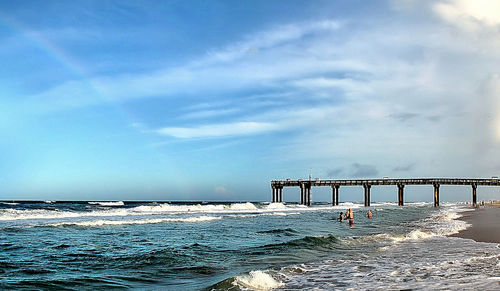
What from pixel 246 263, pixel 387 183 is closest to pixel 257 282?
pixel 246 263

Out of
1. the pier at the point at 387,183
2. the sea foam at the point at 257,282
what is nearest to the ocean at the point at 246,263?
the sea foam at the point at 257,282

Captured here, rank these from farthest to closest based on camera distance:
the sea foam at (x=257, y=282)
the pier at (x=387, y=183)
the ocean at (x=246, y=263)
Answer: the pier at (x=387, y=183) < the ocean at (x=246, y=263) < the sea foam at (x=257, y=282)

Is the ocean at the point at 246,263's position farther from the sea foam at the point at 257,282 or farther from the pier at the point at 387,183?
the pier at the point at 387,183

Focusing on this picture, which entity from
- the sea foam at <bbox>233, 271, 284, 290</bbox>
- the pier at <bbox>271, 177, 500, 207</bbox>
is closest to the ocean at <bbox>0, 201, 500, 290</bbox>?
the sea foam at <bbox>233, 271, 284, 290</bbox>

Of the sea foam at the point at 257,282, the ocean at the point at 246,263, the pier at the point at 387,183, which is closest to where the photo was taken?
the sea foam at the point at 257,282

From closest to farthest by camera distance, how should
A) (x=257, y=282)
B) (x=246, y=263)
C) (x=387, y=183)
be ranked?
(x=257, y=282) → (x=246, y=263) → (x=387, y=183)

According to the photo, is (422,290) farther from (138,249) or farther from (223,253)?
(138,249)

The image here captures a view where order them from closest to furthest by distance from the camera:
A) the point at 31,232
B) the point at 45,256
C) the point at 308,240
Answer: the point at 45,256, the point at 308,240, the point at 31,232

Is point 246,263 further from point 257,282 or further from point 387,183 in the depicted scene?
point 387,183

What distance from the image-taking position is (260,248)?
1852cm

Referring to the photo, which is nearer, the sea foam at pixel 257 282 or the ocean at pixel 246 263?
the sea foam at pixel 257 282

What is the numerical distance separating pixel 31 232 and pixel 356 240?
1835cm

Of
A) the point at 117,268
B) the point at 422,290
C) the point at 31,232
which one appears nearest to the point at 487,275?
the point at 422,290

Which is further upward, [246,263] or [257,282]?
[257,282]
